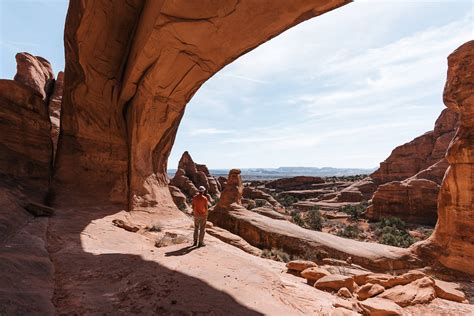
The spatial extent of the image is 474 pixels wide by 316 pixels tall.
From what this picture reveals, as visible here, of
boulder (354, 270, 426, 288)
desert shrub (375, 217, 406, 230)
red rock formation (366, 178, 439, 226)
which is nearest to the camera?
boulder (354, 270, 426, 288)

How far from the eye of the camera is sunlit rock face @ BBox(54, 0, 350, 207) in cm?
905

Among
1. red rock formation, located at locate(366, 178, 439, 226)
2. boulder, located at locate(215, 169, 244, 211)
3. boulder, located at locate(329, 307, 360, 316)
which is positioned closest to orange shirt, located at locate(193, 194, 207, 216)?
boulder, located at locate(329, 307, 360, 316)

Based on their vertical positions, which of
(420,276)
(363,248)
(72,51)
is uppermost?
(72,51)

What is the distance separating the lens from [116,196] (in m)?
10.7

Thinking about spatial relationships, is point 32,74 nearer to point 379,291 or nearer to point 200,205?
point 200,205

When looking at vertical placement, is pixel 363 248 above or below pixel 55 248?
below

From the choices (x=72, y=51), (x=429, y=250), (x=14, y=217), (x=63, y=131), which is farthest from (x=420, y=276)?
(x=72, y=51)

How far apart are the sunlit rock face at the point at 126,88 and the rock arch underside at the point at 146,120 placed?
0.13 ft

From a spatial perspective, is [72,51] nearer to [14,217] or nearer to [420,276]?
[14,217]

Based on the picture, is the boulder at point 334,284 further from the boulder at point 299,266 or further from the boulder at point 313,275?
the boulder at point 299,266

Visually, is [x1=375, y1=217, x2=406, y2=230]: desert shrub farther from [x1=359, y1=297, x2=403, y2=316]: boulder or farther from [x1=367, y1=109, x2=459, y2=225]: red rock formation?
[x1=359, y1=297, x2=403, y2=316]: boulder

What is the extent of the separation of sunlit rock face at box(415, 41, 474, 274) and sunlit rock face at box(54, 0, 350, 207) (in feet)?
32.2

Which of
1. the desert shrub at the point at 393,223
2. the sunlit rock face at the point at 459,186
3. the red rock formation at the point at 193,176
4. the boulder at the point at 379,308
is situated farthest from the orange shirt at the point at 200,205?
the red rock formation at the point at 193,176

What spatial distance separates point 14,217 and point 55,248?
5.76 ft
